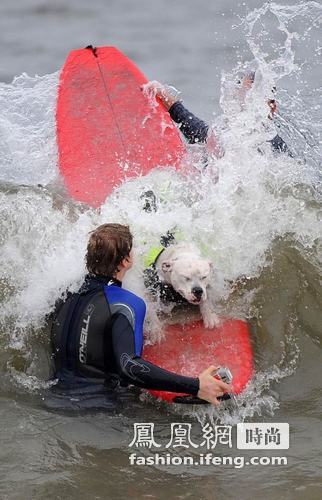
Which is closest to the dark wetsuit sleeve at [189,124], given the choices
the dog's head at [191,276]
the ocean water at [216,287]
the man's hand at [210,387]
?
the ocean water at [216,287]

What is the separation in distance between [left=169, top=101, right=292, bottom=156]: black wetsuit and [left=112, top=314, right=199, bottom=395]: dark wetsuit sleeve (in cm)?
319

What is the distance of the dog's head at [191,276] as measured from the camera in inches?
195

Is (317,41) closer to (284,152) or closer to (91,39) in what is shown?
(91,39)

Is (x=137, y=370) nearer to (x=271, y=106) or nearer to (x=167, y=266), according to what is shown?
(x=167, y=266)

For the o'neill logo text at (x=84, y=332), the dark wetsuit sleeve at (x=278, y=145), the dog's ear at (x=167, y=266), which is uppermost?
the dark wetsuit sleeve at (x=278, y=145)

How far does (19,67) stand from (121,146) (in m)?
4.90

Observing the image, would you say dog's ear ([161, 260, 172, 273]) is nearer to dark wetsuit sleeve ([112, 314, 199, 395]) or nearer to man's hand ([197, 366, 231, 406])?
dark wetsuit sleeve ([112, 314, 199, 395])

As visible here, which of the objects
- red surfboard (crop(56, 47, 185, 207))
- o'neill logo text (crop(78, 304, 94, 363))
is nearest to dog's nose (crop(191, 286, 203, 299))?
o'neill logo text (crop(78, 304, 94, 363))

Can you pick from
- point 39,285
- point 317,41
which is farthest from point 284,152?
point 317,41

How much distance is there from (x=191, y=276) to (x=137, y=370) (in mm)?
812

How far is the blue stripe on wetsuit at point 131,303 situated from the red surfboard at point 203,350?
18.7 inches

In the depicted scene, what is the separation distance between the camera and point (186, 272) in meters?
4.93

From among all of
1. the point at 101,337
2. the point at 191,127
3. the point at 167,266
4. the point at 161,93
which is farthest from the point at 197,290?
the point at 161,93

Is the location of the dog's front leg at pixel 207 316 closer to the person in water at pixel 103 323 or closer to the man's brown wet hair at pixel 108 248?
the person in water at pixel 103 323
